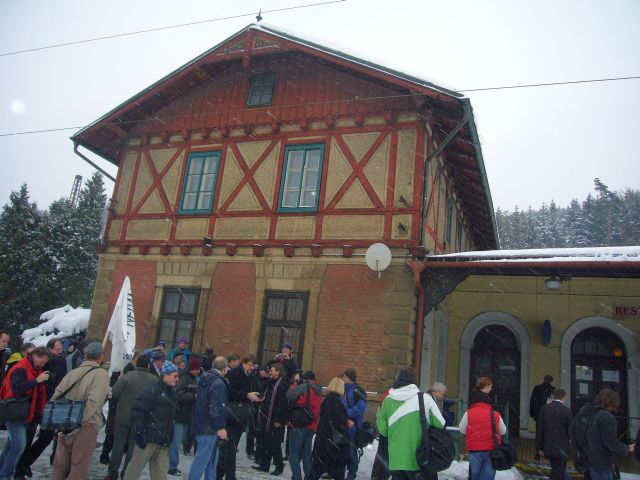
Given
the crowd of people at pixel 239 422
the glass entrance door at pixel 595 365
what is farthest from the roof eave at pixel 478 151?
the crowd of people at pixel 239 422

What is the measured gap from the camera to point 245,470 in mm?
7746

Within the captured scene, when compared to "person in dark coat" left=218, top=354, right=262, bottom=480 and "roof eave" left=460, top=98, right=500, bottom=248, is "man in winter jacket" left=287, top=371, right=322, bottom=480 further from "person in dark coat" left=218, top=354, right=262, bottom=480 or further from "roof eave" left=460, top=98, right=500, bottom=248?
"roof eave" left=460, top=98, right=500, bottom=248

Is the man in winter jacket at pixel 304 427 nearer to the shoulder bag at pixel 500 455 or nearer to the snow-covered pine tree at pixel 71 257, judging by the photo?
the shoulder bag at pixel 500 455

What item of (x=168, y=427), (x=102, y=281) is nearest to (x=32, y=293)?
(x=102, y=281)

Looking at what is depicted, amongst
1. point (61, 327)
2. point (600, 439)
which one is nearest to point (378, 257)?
point (600, 439)

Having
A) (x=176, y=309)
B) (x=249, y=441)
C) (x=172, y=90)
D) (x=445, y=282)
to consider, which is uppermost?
(x=172, y=90)

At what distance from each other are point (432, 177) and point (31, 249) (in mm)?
24623

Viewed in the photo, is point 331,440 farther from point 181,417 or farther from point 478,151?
point 478,151

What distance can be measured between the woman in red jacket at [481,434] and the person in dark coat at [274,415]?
256 centimetres

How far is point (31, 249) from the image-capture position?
1124 inches

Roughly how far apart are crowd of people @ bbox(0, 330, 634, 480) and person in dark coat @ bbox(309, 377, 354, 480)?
12 mm

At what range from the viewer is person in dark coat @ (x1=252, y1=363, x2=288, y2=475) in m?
7.31

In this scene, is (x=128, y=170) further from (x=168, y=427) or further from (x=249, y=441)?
(x=168, y=427)

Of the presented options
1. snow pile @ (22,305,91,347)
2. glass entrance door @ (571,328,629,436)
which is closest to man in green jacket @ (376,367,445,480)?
glass entrance door @ (571,328,629,436)
